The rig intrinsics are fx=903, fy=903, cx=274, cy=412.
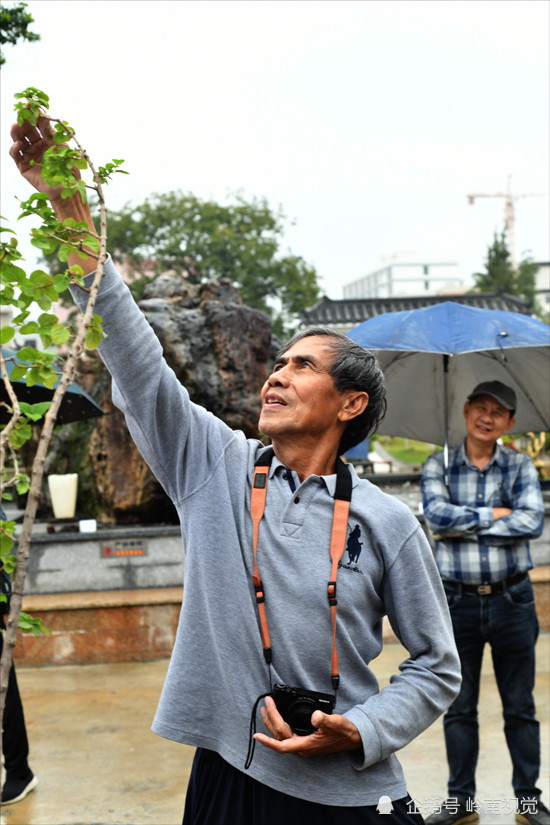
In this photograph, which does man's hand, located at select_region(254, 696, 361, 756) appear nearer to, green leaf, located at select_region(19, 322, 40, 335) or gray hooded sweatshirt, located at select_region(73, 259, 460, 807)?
gray hooded sweatshirt, located at select_region(73, 259, 460, 807)

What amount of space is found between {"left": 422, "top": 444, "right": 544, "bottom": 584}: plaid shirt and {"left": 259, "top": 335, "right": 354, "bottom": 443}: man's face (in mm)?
1927

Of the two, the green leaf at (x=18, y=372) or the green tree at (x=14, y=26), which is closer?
the green leaf at (x=18, y=372)

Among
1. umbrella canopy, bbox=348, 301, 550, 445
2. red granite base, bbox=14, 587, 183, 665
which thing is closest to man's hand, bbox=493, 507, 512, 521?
umbrella canopy, bbox=348, 301, 550, 445

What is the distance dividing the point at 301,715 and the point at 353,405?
0.67 m

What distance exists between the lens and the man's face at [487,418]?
378cm

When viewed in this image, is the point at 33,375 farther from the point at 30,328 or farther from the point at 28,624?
the point at 28,624

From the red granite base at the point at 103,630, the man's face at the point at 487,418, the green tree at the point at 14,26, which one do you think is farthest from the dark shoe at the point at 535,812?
the green tree at the point at 14,26

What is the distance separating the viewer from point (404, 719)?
177 centimetres

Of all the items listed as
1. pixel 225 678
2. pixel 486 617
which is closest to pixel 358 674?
pixel 225 678

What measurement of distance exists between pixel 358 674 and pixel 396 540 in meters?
0.27

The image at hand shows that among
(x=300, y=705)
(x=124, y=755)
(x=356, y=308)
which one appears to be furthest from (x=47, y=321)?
(x=356, y=308)

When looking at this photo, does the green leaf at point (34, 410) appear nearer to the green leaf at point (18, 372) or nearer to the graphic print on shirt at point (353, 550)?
the green leaf at point (18, 372)

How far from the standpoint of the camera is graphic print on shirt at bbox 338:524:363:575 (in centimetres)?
175

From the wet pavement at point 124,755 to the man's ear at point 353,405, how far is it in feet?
7.95
